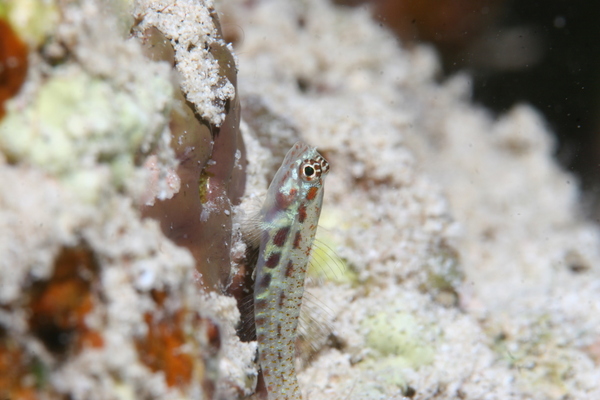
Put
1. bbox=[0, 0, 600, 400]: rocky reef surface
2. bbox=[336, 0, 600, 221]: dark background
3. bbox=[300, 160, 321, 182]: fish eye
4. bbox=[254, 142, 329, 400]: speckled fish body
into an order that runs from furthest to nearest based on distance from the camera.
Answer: bbox=[336, 0, 600, 221]: dark background
bbox=[300, 160, 321, 182]: fish eye
bbox=[254, 142, 329, 400]: speckled fish body
bbox=[0, 0, 600, 400]: rocky reef surface

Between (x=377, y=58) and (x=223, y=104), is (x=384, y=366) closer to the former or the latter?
(x=223, y=104)

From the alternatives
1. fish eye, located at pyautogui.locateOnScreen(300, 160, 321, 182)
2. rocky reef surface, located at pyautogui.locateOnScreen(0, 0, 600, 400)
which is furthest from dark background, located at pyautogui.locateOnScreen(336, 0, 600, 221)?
fish eye, located at pyautogui.locateOnScreen(300, 160, 321, 182)

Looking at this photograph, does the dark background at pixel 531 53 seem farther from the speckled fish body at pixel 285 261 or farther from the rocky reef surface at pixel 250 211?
the speckled fish body at pixel 285 261

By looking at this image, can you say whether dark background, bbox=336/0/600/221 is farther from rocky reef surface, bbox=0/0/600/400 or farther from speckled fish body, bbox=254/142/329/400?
speckled fish body, bbox=254/142/329/400

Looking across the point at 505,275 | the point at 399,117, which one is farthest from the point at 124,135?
the point at 505,275

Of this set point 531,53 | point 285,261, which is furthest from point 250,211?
point 531,53

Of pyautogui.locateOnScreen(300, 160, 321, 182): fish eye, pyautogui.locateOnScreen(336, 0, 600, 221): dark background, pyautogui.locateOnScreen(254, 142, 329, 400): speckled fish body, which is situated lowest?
pyautogui.locateOnScreen(254, 142, 329, 400): speckled fish body

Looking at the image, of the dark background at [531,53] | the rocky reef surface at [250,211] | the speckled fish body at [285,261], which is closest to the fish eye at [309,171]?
the speckled fish body at [285,261]
